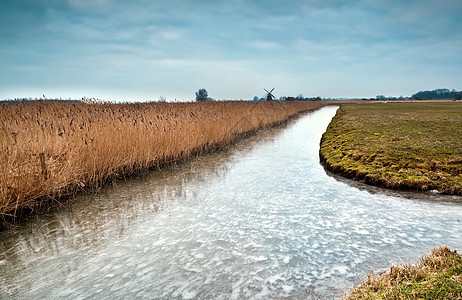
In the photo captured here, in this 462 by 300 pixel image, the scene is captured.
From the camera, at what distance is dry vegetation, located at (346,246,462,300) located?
72.3 inches

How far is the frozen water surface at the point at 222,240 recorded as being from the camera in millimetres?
2482

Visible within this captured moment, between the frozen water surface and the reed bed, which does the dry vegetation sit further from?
the reed bed

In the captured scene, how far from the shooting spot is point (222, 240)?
3.29 meters

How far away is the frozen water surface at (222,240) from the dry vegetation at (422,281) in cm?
28

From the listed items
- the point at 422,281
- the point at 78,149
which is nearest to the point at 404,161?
the point at 422,281

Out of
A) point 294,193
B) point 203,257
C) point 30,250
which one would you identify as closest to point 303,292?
point 203,257

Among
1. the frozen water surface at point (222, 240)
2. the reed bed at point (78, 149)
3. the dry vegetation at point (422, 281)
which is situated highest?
the reed bed at point (78, 149)

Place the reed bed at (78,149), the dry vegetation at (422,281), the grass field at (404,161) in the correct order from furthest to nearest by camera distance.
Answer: the grass field at (404,161)
the reed bed at (78,149)
the dry vegetation at (422,281)

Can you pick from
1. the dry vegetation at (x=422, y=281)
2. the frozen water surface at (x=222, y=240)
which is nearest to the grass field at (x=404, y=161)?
the frozen water surface at (x=222, y=240)

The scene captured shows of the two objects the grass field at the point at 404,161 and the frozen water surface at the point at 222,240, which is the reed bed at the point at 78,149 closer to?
the frozen water surface at the point at 222,240

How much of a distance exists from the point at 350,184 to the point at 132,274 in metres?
4.30

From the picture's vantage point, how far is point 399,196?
4723 mm

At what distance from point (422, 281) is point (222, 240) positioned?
192 cm

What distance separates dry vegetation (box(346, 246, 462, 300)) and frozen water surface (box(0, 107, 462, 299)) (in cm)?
28
